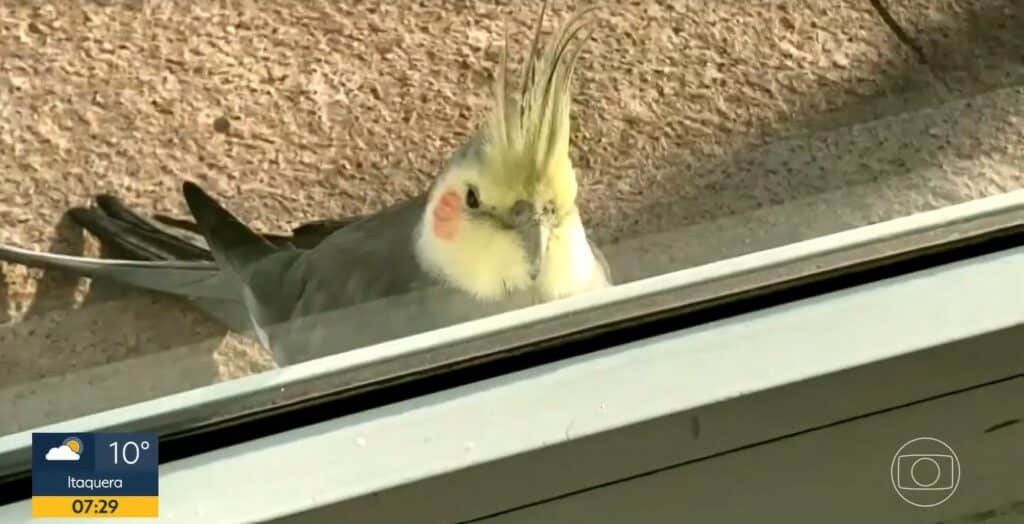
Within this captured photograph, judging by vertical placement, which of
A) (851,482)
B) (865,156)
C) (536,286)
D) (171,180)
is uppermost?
(171,180)

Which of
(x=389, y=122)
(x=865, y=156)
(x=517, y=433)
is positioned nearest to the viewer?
(x=517, y=433)

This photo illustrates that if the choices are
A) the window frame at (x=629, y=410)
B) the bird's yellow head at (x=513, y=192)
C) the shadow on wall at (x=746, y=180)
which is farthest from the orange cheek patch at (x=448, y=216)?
the window frame at (x=629, y=410)

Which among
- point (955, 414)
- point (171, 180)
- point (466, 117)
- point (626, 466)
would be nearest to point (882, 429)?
point (955, 414)

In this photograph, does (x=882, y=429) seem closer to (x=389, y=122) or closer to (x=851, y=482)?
(x=851, y=482)

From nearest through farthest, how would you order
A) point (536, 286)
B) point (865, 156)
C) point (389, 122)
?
1. point (536, 286)
2. point (865, 156)
3. point (389, 122)

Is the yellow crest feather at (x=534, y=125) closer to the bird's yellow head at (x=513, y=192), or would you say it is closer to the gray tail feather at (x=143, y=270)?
the bird's yellow head at (x=513, y=192)

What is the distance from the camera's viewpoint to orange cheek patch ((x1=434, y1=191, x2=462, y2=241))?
0.81 meters

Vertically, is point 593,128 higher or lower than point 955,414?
higher

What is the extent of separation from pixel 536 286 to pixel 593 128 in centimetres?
28

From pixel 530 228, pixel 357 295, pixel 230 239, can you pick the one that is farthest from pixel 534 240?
pixel 230 239

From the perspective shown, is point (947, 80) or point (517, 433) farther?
point (947, 80)

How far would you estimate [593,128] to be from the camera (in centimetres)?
97

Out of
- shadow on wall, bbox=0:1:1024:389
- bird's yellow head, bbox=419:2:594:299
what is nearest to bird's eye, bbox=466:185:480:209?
bird's yellow head, bbox=419:2:594:299
